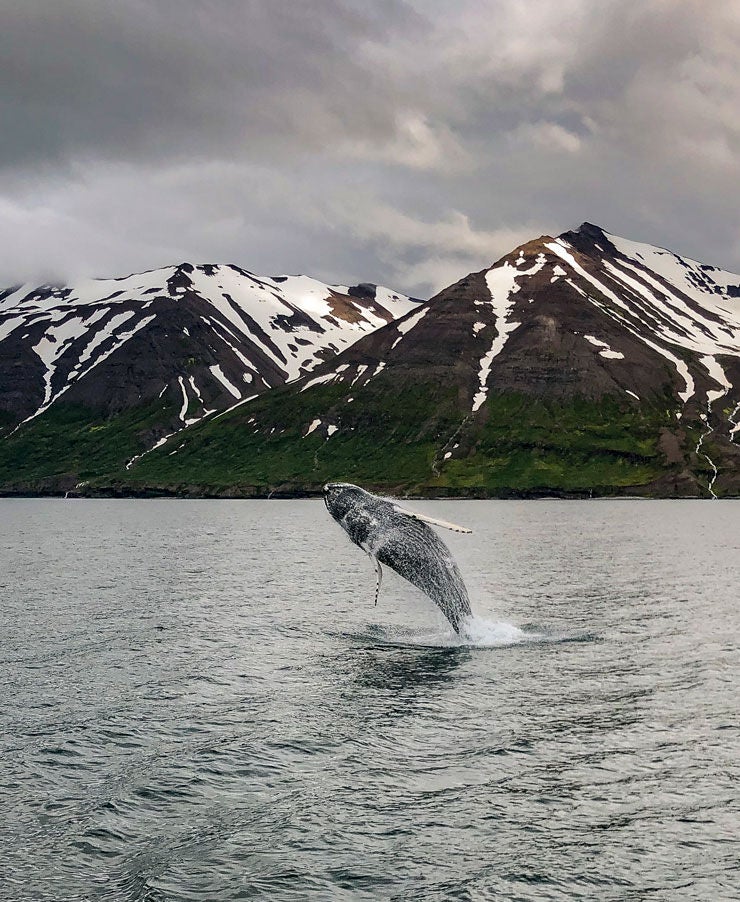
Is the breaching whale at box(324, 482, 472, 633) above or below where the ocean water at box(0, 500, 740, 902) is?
above

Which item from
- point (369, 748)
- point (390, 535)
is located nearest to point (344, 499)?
point (390, 535)

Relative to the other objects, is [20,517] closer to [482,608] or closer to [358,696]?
[482,608]

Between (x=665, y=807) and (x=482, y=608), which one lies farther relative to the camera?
(x=482, y=608)

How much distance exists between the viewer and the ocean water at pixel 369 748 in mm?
19469

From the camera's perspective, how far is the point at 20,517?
18525cm

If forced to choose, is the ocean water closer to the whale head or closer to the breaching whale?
the breaching whale

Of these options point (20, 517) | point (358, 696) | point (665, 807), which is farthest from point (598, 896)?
point (20, 517)

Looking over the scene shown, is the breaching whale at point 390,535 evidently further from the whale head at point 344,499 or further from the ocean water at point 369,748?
the ocean water at point 369,748

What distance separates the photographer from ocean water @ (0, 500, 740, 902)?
19.5 metres

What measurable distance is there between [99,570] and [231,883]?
65.3 m

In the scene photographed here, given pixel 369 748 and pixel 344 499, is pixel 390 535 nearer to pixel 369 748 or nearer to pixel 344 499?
pixel 344 499

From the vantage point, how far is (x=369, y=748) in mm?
27500

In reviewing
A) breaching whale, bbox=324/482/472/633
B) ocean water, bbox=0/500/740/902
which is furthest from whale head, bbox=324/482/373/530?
ocean water, bbox=0/500/740/902

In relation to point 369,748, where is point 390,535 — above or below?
above
